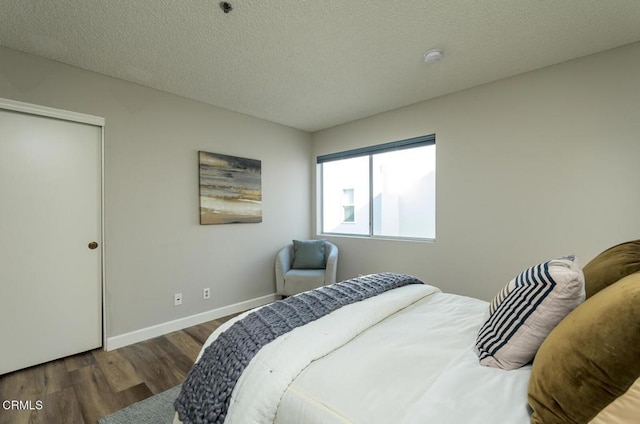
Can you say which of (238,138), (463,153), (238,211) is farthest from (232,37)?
(463,153)

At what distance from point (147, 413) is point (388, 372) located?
164 centimetres

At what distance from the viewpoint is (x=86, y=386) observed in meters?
2.01

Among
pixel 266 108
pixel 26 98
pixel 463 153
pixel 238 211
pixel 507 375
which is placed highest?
pixel 266 108

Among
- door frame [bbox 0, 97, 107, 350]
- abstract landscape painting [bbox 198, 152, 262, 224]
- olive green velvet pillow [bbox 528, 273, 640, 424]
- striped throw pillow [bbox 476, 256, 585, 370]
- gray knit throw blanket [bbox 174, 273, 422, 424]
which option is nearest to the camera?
olive green velvet pillow [bbox 528, 273, 640, 424]

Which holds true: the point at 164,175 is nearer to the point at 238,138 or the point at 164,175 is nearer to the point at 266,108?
the point at 238,138

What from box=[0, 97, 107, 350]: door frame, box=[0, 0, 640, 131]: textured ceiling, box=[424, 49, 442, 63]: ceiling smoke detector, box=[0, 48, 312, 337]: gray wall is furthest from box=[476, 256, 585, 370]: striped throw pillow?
box=[0, 97, 107, 350]: door frame

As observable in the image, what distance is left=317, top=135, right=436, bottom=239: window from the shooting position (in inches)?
129

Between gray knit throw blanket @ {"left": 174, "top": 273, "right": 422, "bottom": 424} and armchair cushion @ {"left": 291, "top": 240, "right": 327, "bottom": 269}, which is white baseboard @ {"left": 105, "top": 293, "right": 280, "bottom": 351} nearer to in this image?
armchair cushion @ {"left": 291, "top": 240, "right": 327, "bottom": 269}

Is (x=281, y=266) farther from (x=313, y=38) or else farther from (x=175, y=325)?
(x=313, y=38)

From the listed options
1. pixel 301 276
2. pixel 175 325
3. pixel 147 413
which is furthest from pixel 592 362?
pixel 175 325

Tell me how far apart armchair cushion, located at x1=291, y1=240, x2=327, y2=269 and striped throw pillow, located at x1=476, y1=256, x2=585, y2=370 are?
2704mm

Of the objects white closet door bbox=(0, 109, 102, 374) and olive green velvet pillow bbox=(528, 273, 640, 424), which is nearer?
olive green velvet pillow bbox=(528, 273, 640, 424)

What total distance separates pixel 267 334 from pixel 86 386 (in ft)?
5.96

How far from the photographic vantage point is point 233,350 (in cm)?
115
